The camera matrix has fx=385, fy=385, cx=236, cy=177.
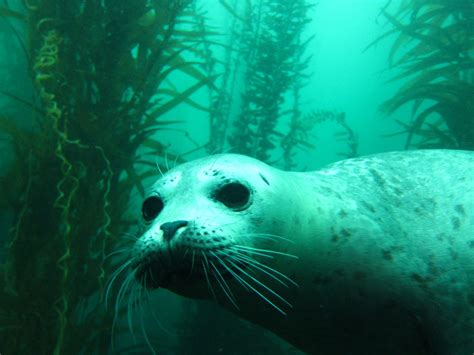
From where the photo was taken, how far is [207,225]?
1.28 meters

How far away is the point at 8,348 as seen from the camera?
2328 mm

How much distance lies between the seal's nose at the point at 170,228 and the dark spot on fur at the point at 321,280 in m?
0.60

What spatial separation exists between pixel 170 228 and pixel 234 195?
1.03 feet

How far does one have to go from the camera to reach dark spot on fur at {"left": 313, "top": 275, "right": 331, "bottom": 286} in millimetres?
1527

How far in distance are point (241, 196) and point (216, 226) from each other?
200 mm

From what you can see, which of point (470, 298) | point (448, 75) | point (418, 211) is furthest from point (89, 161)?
point (448, 75)

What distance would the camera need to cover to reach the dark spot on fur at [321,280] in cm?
153

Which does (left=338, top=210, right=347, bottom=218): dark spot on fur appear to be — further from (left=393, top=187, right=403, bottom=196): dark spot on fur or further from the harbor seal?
(left=393, top=187, right=403, bottom=196): dark spot on fur

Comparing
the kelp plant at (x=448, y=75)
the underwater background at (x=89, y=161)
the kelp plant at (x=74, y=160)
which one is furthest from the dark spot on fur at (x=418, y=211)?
the kelp plant at (x=448, y=75)

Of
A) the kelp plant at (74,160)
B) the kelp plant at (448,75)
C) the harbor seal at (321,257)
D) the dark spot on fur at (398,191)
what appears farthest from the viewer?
the kelp plant at (448,75)

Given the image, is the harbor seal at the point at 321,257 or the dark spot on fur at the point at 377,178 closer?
the harbor seal at the point at 321,257

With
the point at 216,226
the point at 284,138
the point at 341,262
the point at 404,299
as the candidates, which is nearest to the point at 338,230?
the point at 341,262

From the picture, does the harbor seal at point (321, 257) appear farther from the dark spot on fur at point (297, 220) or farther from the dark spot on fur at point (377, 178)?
the dark spot on fur at point (377, 178)

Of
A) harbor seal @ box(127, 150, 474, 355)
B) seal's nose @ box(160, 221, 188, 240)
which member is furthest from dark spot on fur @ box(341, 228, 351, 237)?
seal's nose @ box(160, 221, 188, 240)
